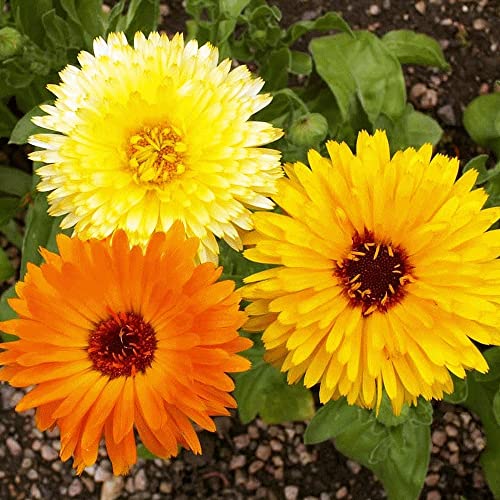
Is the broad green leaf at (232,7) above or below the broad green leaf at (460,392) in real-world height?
above

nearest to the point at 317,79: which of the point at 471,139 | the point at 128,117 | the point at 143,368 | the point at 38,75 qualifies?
the point at 471,139

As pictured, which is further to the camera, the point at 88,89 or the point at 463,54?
the point at 463,54

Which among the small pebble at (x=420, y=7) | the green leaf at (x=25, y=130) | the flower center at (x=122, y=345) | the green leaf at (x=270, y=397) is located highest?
the small pebble at (x=420, y=7)

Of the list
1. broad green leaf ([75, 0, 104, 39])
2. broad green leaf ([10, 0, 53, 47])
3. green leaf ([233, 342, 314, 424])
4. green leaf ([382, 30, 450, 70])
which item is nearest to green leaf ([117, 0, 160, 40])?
broad green leaf ([75, 0, 104, 39])

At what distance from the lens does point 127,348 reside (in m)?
1.44

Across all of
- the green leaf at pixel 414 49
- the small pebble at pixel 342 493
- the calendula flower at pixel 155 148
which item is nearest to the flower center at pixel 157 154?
the calendula flower at pixel 155 148

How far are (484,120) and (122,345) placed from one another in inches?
52.0

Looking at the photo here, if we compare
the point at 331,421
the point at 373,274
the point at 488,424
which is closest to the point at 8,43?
the point at 373,274

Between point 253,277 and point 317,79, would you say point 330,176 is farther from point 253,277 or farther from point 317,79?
point 317,79

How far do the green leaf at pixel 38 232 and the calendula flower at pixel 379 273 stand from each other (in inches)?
24.6

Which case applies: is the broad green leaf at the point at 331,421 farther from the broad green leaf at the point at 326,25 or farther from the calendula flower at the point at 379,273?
the broad green leaf at the point at 326,25

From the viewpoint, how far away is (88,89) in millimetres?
1442

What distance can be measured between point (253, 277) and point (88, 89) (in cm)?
46

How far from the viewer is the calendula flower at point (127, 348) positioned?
134 cm
